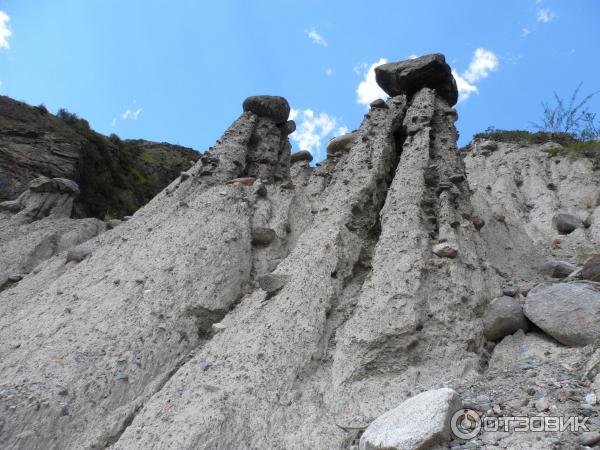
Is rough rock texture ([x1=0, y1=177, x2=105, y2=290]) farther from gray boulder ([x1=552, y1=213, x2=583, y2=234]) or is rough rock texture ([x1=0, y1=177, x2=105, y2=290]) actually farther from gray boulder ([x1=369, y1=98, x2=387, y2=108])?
gray boulder ([x1=552, y1=213, x2=583, y2=234])

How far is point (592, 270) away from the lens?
6.06 meters

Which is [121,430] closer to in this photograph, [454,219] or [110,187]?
[454,219]

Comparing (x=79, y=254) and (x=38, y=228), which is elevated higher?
(x=38, y=228)

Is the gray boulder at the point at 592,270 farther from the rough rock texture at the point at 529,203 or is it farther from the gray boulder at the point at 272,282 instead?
the gray boulder at the point at 272,282

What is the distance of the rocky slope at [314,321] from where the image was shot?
4.80 meters

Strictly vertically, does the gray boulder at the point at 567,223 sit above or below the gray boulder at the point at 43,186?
above

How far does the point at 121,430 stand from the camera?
545cm

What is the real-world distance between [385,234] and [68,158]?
13983mm

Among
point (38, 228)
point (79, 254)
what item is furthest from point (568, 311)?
point (38, 228)

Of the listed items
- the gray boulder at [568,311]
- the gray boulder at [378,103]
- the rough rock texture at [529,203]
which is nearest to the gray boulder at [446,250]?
the rough rock texture at [529,203]

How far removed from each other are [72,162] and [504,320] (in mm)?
15782

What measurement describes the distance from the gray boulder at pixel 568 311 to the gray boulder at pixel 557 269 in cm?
239

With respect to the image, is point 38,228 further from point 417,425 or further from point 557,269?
point 417,425

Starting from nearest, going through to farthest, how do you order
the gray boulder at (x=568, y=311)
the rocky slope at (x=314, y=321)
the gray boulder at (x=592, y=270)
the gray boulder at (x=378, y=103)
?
the rocky slope at (x=314, y=321) < the gray boulder at (x=568, y=311) < the gray boulder at (x=592, y=270) < the gray boulder at (x=378, y=103)
